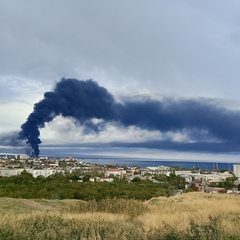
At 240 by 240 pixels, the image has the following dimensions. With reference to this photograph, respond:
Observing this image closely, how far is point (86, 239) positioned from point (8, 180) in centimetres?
4613

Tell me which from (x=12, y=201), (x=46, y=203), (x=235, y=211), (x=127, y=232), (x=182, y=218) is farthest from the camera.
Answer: (x=46, y=203)

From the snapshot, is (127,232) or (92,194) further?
(92,194)

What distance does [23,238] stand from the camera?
635 centimetres

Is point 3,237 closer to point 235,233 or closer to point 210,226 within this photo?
point 210,226

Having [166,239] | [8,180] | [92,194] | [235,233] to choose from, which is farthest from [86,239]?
[8,180]

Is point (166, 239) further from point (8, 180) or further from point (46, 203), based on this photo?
point (8, 180)

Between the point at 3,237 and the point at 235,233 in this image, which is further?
the point at 235,233

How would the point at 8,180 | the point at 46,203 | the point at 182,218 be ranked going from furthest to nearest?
1. the point at 8,180
2. the point at 46,203
3. the point at 182,218

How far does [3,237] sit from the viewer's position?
247 inches

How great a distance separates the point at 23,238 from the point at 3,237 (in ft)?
1.27

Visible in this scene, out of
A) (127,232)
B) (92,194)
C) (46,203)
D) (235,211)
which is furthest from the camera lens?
(92,194)

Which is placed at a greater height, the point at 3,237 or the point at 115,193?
the point at 3,237

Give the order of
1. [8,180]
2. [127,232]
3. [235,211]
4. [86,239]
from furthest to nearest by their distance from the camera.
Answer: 1. [8,180]
2. [235,211]
3. [127,232]
4. [86,239]

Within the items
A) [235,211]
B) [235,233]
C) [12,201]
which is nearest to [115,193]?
[12,201]
